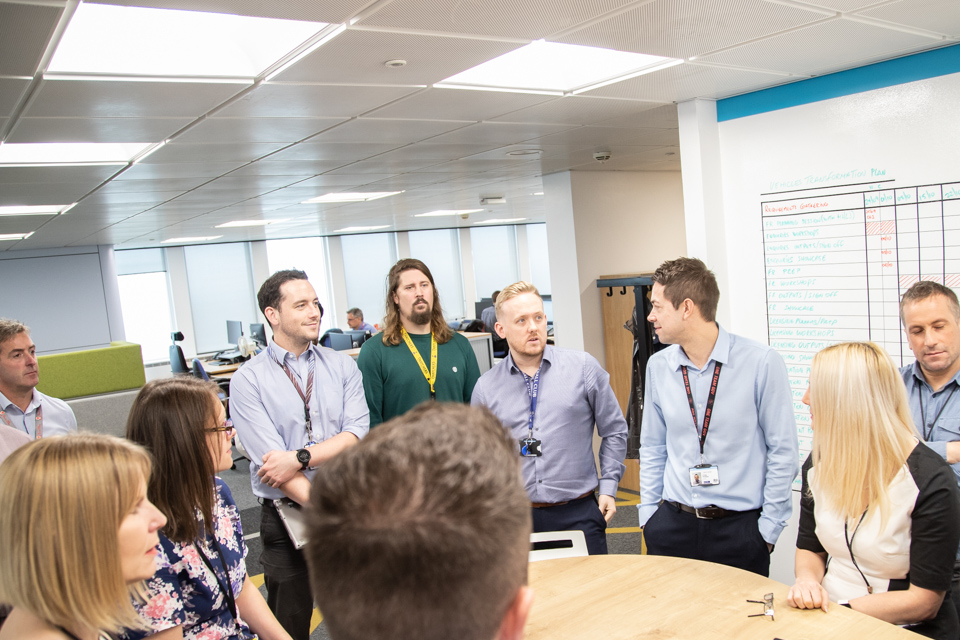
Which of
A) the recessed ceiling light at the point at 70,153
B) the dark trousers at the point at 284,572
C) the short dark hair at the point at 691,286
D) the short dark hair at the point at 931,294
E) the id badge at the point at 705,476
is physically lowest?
the dark trousers at the point at 284,572

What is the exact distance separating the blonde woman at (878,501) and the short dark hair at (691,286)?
619 mm

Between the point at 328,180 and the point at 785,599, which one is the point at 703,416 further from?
the point at 328,180

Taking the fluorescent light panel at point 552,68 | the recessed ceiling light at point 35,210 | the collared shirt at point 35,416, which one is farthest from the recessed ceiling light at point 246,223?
the fluorescent light panel at point 552,68

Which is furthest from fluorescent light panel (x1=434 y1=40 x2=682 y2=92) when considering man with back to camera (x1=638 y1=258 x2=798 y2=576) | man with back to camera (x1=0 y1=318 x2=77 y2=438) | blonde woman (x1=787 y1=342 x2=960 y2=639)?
man with back to camera (x1=0 y1=318 x2=77 y2=438)

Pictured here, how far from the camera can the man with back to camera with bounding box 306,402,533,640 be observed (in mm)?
564

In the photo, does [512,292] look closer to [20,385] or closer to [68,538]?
[68,538]

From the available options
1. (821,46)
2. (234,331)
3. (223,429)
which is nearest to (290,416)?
(223,429)

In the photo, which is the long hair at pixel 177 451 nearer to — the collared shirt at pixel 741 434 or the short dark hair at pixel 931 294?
the collared shirt at pixel 741 434

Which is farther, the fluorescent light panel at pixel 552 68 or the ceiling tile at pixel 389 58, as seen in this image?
the fluorescent light panel at pixel 552 68

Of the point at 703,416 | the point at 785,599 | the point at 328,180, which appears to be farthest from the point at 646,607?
the point at 328,180

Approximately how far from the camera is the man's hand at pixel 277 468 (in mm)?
2416

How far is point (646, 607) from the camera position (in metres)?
1.77

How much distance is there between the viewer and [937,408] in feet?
8.14

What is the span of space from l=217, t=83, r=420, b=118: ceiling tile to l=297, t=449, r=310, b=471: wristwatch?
1.34m
